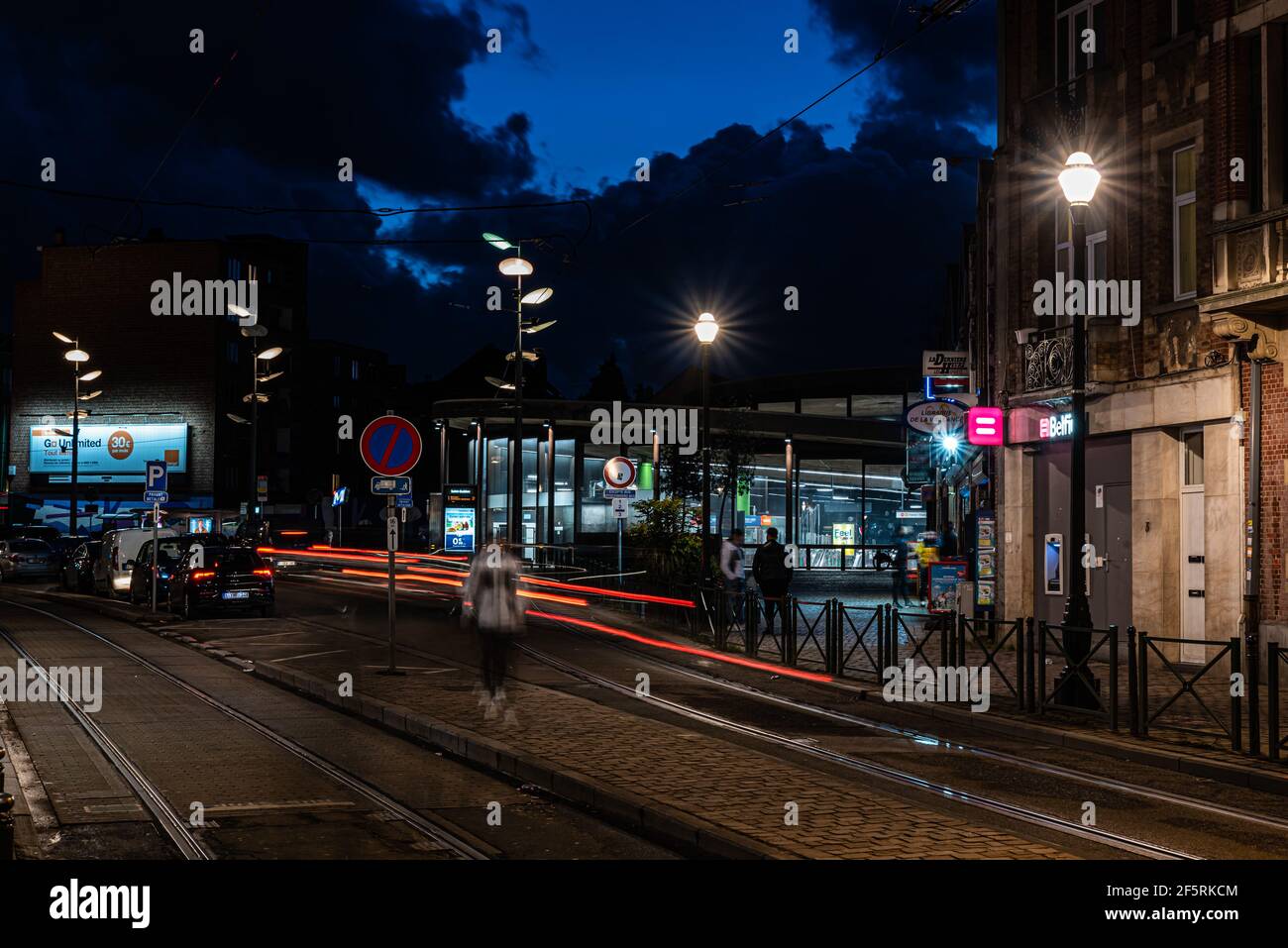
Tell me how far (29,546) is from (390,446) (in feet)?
99.3

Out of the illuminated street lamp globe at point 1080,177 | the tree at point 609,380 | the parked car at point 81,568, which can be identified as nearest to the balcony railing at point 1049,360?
the illuminated street lamp globe at point 1080,177

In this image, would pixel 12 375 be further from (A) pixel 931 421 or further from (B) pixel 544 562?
(A) pixel 931 421

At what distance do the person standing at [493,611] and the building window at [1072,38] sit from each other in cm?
1351

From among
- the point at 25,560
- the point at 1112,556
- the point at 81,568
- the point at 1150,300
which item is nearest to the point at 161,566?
the point at 81,568

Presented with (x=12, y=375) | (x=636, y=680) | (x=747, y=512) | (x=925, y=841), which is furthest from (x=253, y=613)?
(x=12, y=375)

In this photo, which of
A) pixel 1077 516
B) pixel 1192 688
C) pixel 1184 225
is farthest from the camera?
pixel 1184 225

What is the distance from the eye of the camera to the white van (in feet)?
105

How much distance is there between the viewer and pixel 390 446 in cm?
1498

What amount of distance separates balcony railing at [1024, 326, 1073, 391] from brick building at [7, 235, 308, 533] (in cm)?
5624

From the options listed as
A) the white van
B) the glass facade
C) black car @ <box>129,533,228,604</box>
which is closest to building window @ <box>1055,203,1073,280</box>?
black car @ <box>129,533,228,604</box>

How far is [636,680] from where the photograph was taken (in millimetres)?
16984

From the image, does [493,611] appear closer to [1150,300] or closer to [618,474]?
[1150,300]
